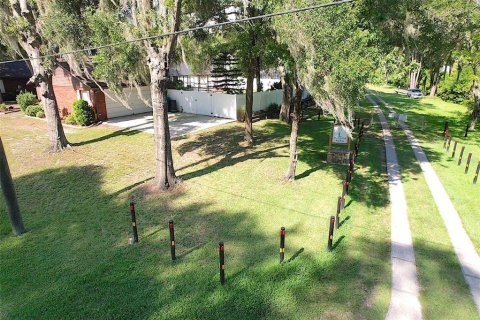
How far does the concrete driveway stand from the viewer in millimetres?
18406

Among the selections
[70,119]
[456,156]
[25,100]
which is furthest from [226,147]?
[25,100]

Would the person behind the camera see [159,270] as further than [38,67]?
No

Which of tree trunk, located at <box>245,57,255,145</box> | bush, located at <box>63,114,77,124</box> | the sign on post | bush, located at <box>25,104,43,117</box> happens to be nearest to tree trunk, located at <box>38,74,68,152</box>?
bush, located at <box>63,114,77,124</box>

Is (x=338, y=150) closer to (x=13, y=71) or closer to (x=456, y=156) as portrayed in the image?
(x=456, y=156)

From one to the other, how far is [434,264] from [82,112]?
63.2 feet

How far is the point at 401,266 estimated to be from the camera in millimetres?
6406

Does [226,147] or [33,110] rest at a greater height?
[33,110]

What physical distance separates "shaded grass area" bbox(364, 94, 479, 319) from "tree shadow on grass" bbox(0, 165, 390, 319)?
86 cm

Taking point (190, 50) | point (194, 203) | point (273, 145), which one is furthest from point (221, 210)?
point (190, 50)

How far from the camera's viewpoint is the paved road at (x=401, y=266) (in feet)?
17.3

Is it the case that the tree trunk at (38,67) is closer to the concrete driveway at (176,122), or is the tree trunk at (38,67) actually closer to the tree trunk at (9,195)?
the concrete driveway at (176,122)

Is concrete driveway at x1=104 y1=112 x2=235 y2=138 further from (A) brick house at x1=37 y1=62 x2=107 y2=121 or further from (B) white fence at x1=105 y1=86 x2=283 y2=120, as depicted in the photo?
(A) brick house at x1=37 y1=62 x2=107 y2=121

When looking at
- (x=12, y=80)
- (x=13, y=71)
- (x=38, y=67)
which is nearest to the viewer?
(x=38, y=67)

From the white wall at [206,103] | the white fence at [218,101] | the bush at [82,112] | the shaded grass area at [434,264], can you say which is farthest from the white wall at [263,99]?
the shaded grass area at [434,264]
